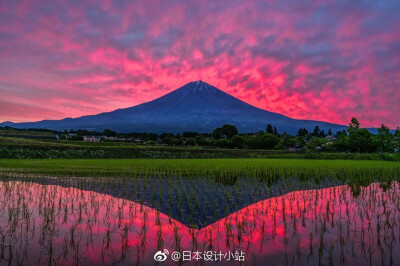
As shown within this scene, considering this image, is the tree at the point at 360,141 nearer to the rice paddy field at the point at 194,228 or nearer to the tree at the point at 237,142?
the tree at the point at 237,142

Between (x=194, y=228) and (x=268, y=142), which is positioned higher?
(x=268, y=142)

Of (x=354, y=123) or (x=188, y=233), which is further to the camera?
(x=354, y=123)

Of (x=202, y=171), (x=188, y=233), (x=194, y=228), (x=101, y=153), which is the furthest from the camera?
(x=101, y=153)

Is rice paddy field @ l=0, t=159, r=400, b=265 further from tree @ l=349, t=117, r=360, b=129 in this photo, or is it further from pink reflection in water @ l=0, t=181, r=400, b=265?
tree @ l=349, t=117, r=360, b=129

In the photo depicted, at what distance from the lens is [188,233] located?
5836 mm

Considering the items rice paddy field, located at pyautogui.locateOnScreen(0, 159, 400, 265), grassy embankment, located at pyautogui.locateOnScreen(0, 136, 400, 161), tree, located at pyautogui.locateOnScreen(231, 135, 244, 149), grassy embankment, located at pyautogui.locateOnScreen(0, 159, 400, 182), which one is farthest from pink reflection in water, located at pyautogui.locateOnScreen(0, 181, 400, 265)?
tree, located at pyautogui.locateOnScreen(231, 135, 244, 149)

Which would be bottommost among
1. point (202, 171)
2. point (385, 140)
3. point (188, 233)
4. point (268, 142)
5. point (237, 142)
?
point (202, 171)

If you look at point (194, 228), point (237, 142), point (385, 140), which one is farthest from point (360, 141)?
point (194, 228)

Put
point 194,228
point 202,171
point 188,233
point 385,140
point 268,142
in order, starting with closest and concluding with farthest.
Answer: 1. point 188,233
2. point 194,228
3. point 202,171
4. point 385,140
5. point 268,142

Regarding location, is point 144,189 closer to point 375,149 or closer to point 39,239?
point 39,239

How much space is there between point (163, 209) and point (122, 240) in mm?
2824

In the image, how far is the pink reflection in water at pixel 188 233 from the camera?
15.4ft

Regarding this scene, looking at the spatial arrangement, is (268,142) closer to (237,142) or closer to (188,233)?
(237,142)

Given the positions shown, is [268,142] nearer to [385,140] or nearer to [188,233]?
[385,140]
